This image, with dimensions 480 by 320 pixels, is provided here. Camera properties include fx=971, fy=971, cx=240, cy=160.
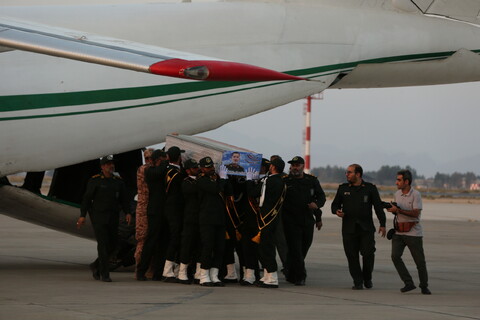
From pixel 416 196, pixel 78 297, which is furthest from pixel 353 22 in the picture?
pixel 78 297

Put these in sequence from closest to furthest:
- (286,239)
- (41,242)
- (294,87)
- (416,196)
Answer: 1. (416,196)
2. (286,239)
3. (294,87)
4. (41,242)

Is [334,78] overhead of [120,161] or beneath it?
overhead

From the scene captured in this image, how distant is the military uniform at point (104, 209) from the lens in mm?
13773

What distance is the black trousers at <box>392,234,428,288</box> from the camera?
13.2 m

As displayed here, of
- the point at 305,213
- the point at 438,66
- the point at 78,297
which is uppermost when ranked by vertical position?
the point at 438,66

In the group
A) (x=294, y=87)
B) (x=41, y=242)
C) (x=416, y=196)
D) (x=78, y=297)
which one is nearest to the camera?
(x=78, y=297)

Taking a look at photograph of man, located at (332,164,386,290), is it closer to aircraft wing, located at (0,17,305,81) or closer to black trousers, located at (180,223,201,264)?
black trousers, located at (180,223,201,264)

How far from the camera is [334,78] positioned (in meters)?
16.1

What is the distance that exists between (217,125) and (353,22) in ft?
9.63

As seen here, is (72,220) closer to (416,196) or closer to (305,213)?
(305,213)

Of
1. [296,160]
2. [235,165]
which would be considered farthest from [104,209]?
[296,160]

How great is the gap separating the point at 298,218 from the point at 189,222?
1.72m

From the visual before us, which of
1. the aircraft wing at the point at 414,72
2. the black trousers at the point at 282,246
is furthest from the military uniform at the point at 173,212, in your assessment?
the aircraft wing at the point at 414,72

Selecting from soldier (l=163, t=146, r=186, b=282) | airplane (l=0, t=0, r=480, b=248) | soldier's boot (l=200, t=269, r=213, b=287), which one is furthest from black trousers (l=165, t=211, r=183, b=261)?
airplane (l=0, t=0, r=480, b=248)
